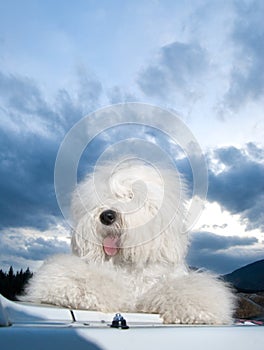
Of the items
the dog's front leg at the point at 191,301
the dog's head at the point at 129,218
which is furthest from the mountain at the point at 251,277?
the dog's front leg at the point at 191,301

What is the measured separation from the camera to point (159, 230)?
4090mm

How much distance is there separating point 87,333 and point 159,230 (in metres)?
2.48

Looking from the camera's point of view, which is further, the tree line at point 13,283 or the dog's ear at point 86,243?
the dog's ear at point 86,243

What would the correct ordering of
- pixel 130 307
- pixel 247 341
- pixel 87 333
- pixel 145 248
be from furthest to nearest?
pixel 145 248, pixel 130 307, pixel 247 341, pixel 87 333

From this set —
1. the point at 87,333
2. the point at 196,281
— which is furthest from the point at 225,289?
the point at 87,333

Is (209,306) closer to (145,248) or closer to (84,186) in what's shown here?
(145,248)

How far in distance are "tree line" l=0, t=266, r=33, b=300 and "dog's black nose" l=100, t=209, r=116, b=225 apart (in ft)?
2.59

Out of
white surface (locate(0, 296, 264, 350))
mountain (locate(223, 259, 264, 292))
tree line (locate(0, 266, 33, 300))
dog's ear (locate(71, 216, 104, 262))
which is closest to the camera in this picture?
white surface (locate(0, 296, 264, 350))

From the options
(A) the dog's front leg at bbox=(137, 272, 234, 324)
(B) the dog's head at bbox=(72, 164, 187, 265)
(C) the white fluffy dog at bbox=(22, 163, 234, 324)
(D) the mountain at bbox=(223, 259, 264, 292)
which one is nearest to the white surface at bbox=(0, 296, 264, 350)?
(A) the dog's front leg at bbox=(137, 272, 234, 324)

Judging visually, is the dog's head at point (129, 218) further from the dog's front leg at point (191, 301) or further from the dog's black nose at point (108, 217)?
the dog's front leg at point (191, 301)

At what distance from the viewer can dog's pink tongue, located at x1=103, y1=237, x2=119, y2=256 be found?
402cm

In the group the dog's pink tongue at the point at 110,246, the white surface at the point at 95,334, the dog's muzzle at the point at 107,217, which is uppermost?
the dog's muzzle at the point at 107,217

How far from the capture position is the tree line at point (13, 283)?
2699 millimetres

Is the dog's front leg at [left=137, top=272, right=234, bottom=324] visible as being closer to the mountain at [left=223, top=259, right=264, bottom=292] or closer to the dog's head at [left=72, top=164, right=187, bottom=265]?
the dog's head at [left=72, top=164, right=187, bottom=265]
